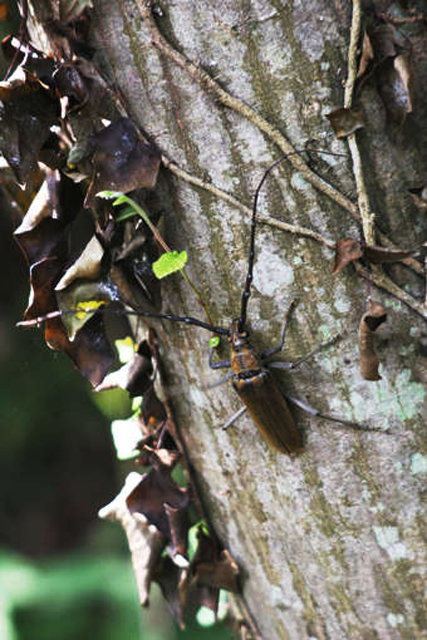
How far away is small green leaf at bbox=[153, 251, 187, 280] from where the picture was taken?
1.46 metres

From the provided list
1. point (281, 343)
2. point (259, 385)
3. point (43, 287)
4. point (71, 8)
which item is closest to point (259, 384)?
point (259, 385)

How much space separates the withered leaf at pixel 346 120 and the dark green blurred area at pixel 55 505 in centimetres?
264

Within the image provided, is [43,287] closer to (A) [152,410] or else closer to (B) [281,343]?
(A) [152,410]

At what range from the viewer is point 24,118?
5.05 feet

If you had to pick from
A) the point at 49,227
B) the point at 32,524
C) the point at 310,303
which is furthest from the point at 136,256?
the point at 32,524

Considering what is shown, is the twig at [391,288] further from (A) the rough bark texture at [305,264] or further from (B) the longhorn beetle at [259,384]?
(B) the longhorn beetle at [259,384]

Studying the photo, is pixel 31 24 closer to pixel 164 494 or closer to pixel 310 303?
pixel 310 303

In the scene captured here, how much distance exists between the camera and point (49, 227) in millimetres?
1613

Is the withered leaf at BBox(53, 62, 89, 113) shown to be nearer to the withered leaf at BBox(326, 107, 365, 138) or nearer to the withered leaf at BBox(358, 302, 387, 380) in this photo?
the withered leaf at BBox(326, 107, 365, 138)

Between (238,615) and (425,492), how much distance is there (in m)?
0.96

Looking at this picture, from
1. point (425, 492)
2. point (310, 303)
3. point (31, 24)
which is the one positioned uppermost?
point (31, 24)

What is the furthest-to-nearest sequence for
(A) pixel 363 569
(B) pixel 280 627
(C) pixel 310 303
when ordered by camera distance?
(B) pixel 280 627 → (A) pixel 363 569 → (C) pixel 310 303

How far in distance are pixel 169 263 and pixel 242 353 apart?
0.32m

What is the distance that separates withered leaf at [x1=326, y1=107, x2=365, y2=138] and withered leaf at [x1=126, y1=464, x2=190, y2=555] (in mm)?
1176
